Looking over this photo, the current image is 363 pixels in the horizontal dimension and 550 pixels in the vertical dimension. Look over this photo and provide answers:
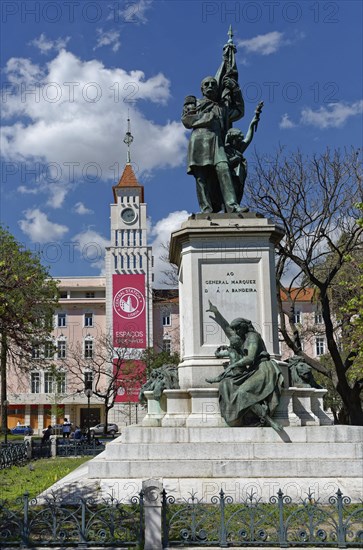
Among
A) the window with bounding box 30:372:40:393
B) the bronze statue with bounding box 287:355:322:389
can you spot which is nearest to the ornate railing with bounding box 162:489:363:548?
the bronze statue with bounding box 287:355:322:389

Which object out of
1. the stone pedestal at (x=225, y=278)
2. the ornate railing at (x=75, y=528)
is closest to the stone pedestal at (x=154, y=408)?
the stone pedestal at (x=225, y=278)

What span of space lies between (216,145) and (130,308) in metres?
55.4

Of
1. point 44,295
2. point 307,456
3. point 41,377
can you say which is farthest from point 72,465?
point 41,377

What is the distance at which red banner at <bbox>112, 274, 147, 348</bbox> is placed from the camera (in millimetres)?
65825

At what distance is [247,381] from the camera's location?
417 inches

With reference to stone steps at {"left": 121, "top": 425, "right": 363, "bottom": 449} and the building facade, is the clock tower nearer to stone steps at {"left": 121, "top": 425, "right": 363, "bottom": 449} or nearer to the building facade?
the building facade

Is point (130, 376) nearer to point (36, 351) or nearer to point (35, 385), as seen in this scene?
point (35, 385)

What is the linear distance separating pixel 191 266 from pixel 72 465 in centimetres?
934

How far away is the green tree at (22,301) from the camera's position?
22562mm

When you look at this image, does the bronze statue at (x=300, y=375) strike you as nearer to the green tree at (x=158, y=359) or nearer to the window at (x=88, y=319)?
the green tree at (x=158, y=359)

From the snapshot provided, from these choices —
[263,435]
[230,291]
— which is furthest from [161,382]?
[263,435]

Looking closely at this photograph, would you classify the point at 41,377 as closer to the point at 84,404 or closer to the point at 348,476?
the point at 84,404

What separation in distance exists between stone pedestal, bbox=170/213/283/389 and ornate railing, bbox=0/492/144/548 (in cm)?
410

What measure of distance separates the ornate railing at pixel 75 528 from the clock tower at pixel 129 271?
53.6m
